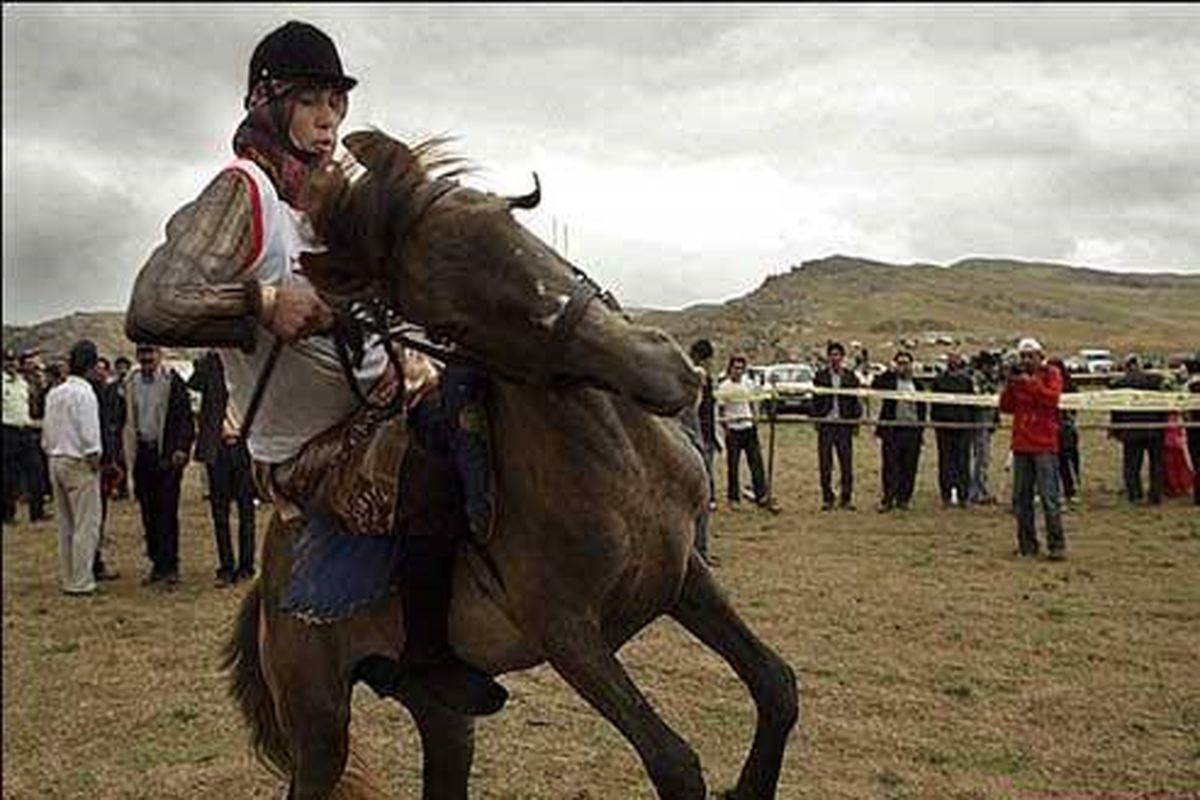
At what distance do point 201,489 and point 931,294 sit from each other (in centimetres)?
2335

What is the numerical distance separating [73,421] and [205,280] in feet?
32.1

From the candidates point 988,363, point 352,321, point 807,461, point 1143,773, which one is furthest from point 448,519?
point 807,461

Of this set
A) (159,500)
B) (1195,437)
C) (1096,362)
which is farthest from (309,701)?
(1096,362)

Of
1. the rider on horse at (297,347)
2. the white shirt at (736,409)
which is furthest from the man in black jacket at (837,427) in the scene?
the rider on horse at (297,347)

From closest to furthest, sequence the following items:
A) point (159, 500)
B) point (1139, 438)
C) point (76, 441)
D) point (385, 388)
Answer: point (385, 388), point (76, 441), point (159, 500), point (1139, 438)

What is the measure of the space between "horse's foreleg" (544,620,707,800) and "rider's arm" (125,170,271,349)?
1.17m

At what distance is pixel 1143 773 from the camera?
19.6 ft

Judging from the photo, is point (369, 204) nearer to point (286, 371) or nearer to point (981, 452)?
point (286, 371)

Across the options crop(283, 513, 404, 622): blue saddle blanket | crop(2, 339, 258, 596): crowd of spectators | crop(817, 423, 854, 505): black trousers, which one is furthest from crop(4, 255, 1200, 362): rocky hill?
crop(283, 513, 404, 622): blue saddle blanket

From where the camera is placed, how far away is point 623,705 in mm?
3197

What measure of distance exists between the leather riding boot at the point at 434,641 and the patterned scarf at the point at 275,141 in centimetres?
109

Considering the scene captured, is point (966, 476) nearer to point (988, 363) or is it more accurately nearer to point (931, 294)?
point (988, 363)

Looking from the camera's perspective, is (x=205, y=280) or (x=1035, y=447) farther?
(x=1035, y=447)

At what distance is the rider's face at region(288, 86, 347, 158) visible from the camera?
3.72m
